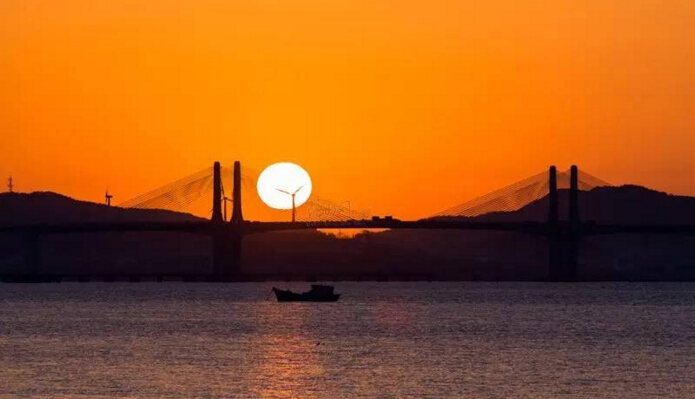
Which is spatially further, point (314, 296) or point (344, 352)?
point (314, 296)

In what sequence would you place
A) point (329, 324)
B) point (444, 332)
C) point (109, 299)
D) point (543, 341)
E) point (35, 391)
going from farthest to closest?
point (109, 299)
point (329, 324)
point (444, 332)
point (543, 341)
point (35, 391)

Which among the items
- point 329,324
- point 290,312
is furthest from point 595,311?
point 329,324

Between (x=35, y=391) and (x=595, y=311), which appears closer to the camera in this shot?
(x=35, y=391)

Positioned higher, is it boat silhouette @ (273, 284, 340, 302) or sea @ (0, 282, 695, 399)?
boat silhouette @ (273, 284, 340, 302)

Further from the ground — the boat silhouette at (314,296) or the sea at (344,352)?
the boat silhouette at (314,296)

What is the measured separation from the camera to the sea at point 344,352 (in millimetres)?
72000

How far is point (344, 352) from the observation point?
3629 inches

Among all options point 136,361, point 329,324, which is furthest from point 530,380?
point 329,324

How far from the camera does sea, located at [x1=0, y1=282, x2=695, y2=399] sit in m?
72.0

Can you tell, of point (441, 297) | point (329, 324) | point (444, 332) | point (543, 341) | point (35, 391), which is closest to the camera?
point (35, 391)

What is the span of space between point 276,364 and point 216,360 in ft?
12.7

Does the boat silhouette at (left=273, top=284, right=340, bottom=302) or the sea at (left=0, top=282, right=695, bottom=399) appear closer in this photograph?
the sea at (left=0, top=282, right=695, bottom=399)

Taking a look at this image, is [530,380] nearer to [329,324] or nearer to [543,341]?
[543,341]

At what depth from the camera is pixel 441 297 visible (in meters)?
199
